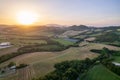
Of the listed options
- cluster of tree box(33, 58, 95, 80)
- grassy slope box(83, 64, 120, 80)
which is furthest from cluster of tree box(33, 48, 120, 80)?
grassy slope box(83, 64, 120, 80)

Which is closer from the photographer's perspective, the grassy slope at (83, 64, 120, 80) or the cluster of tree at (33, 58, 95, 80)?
the cluster of tree at (33, 58, 95, 80)

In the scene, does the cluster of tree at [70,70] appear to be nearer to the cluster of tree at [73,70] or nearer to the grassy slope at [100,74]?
the cluster of tree at [73,70]

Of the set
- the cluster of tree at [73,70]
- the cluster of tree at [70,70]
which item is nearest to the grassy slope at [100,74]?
the cluster of tree at [73,70]

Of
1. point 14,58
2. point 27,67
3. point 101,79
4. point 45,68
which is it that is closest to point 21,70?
point 27,67

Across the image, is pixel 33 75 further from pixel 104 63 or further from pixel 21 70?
pixel 104 63

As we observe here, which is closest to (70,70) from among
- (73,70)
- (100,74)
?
(73,70)

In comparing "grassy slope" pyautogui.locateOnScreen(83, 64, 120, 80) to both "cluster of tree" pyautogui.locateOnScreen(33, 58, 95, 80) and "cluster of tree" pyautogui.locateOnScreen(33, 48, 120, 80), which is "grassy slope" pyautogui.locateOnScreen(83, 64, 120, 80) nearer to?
"cluster of tree" pyautogui.locateOnScreen(33, 48, 120, 80)
